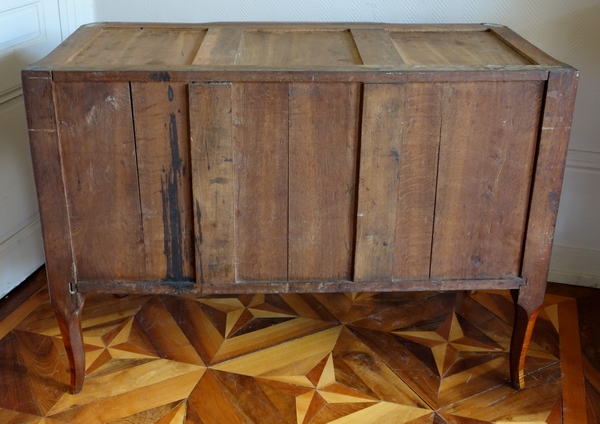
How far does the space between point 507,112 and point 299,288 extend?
0.53 meters

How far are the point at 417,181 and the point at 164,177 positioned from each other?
0.48m

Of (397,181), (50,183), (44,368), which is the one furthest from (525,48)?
(44,368)

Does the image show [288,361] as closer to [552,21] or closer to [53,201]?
[53,201]

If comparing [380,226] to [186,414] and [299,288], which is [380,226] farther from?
[186,414]

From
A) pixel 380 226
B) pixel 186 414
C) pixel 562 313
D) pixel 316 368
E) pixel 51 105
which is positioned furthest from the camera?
pixel 562 313

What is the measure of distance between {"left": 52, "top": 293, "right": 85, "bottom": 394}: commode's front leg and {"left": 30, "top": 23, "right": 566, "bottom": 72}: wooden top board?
0.47 meters

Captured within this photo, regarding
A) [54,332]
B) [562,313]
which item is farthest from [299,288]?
[562,313]

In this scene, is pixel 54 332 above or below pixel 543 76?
below

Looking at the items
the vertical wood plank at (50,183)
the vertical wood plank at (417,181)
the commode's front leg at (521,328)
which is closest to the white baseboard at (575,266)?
the commode's front leg at (521,328)

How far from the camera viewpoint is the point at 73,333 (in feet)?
4.60

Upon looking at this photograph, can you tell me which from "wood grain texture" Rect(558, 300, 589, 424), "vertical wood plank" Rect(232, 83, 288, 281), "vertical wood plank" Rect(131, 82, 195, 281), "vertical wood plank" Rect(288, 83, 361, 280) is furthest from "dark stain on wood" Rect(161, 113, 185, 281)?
"wood grain texture" Rect(558, 300, 589, 424)

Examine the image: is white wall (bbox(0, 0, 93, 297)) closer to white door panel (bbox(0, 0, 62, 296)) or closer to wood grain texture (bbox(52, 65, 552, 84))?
white door panel (bbox(0, 0, 62, 296))

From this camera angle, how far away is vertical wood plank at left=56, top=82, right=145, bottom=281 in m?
1.21

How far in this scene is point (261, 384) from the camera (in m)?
1.50
